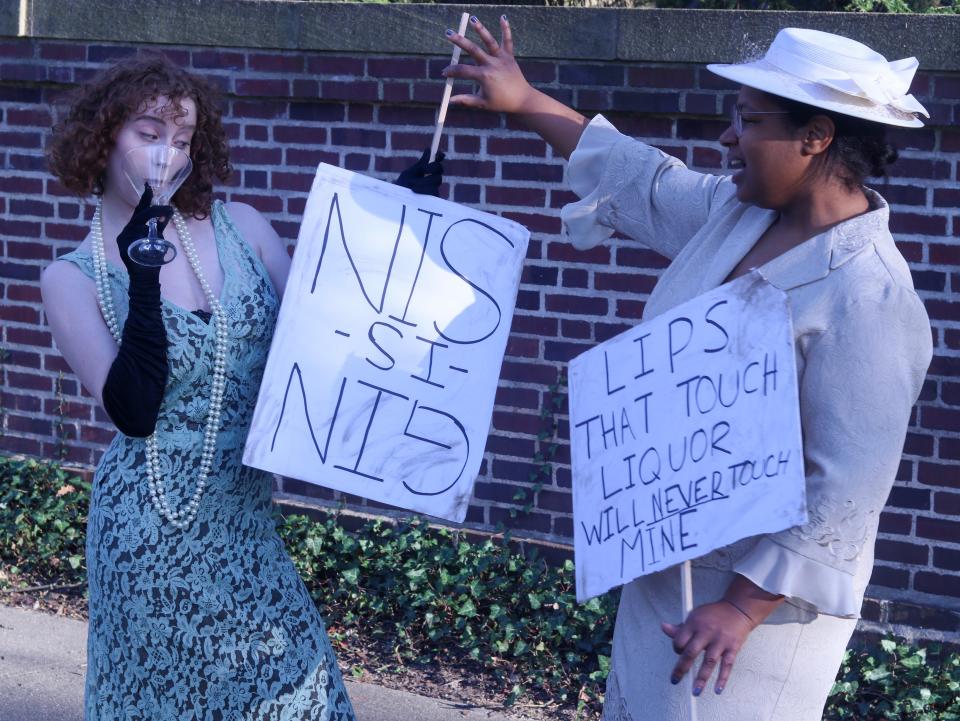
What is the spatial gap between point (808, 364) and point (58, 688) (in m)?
3.22

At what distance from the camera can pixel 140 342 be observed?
2486 mm

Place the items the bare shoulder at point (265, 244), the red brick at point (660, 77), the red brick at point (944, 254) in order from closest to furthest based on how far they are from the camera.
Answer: the bare shoulder at point (265, 244) < the red brick at point (944, 254) < the red brick at point (660, 77)

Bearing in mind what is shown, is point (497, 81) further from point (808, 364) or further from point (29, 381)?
point (29, 381)

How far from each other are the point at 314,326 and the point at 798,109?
3.45 feet

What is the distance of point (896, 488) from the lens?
4.09 m

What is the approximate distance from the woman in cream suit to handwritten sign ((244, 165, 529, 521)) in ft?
1.41

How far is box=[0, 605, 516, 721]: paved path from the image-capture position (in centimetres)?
414

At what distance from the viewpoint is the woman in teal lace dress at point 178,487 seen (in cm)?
266

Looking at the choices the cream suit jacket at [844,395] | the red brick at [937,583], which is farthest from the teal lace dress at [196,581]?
the red brick at [937,583]

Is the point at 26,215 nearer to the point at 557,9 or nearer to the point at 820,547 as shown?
the point at 557,9

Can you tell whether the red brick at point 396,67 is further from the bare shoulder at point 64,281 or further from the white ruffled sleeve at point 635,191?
the bare shoulder at point 64,281

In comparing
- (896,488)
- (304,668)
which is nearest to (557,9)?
(896,488)

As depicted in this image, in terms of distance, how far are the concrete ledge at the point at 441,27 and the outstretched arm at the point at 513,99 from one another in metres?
1.48

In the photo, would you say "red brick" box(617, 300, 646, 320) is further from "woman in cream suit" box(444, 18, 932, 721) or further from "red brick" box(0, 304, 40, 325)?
"red brick" box(0, 304, 40, 325)
